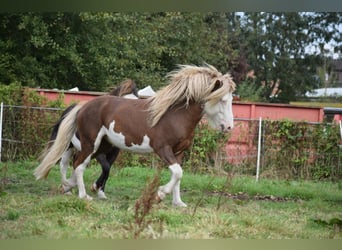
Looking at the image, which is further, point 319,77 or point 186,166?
point 319,77

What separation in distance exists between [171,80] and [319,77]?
62.1ft

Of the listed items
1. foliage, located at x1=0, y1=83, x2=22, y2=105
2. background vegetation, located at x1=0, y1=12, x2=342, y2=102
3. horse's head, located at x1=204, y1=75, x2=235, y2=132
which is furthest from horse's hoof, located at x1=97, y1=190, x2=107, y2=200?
background vegetation, located at x1=0, y1=12, x2=342, y2=102

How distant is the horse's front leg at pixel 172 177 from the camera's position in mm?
4734

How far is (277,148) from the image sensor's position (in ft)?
28.1

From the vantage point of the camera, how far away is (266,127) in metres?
8.62

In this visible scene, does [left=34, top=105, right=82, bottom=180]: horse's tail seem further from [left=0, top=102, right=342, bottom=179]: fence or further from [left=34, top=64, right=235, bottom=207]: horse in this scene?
[left=0, top=102, right=342, bottom=179]: fence

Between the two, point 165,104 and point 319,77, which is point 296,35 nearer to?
point 319,77

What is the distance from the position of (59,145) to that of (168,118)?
4.22 ft

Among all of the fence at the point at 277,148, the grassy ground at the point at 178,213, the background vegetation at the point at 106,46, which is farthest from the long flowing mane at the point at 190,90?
the background vegetation at the point at 106,46

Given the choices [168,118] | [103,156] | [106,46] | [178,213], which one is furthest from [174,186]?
[106,46]

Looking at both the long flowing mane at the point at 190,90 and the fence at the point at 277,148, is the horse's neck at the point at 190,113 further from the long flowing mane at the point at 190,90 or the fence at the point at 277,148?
the fence at the point at 277,148

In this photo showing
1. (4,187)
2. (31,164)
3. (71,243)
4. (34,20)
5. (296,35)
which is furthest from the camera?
(296,35)

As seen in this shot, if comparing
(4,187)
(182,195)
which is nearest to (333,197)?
(182,195)

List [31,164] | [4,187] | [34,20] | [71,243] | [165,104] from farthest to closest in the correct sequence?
[34,20] < [31,164] < [4,187] < [165,104] < [71,243]
